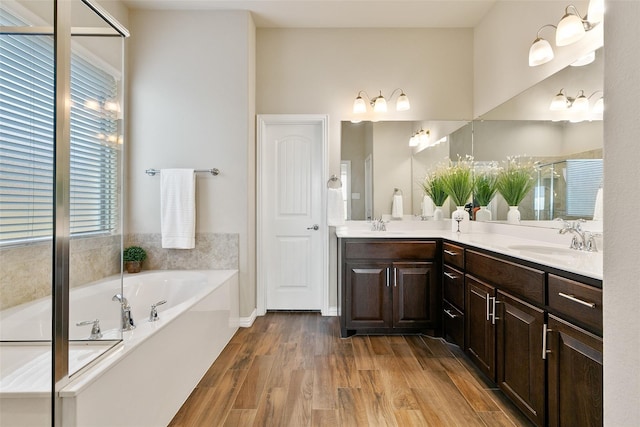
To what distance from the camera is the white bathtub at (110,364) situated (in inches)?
44.7

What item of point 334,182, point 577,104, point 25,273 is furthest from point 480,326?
point 25,273

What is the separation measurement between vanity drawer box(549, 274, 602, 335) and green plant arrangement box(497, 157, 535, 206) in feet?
4.07

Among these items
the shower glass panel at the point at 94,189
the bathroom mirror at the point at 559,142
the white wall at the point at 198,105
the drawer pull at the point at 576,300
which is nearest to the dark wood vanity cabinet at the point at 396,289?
the bathroom mirror at the point at 559,142

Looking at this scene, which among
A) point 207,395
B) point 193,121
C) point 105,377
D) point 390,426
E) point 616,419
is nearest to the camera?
point 616,419

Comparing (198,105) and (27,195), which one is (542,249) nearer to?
(27,195)

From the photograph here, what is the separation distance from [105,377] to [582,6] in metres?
3.06

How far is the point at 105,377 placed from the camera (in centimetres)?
131

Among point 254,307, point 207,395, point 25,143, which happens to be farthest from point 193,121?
point 207,395

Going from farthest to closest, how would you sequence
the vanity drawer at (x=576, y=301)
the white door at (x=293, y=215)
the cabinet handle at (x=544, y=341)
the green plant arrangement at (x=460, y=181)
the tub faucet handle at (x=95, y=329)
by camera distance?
the white door at (x=293, y=215)
the green plant arrangement at (x=460, y=181)
the cabinet handle at (x=544, y=341)
the tub faucet handle at (x=95, y=329)
the vanity drawer at (x=576, y=301)

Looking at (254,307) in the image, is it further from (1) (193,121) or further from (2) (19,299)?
(2) (19,299)

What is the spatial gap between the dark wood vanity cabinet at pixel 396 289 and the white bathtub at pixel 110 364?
113 cm

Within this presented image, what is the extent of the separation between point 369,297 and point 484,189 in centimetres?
139

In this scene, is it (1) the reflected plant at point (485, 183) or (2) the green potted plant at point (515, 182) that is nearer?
(2) the green potted plant at point (515, 182)

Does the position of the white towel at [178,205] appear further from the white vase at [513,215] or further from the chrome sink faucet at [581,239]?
the chrome sink faucet at [581,239]
